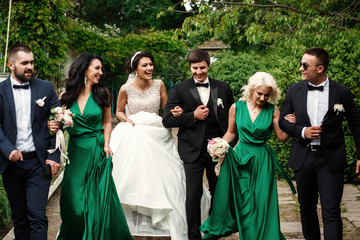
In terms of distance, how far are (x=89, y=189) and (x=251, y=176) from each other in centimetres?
172

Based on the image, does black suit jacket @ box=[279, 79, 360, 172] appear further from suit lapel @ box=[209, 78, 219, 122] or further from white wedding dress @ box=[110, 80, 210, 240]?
white wedding dress @ box=[110, 80, 210, 240]

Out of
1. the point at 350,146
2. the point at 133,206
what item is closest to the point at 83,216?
the point at 133,206

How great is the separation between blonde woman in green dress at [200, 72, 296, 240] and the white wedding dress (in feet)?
2.44

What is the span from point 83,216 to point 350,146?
4579 millimetres

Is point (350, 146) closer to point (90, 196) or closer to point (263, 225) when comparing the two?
point (263, 225)

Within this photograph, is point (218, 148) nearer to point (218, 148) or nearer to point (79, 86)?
point (218, 148)

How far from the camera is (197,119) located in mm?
5254

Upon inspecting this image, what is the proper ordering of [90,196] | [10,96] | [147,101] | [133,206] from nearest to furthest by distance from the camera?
[10,96], [90,196], [133,206], [147,101]

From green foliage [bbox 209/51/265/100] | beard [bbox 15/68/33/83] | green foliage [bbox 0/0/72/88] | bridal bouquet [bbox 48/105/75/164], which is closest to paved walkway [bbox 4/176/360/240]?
bridal bouquet [bbox 48/105/75/164]

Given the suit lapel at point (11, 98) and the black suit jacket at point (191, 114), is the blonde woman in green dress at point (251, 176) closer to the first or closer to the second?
the black suit jacket at point (191, 114)

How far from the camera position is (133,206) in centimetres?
566

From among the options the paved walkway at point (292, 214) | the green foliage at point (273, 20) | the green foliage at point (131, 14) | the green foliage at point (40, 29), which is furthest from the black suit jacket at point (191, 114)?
the green foliage at point (131, 14)

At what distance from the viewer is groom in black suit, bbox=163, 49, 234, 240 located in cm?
Answer: 521

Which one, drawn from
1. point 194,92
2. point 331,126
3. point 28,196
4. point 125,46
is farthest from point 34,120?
point 125,46
